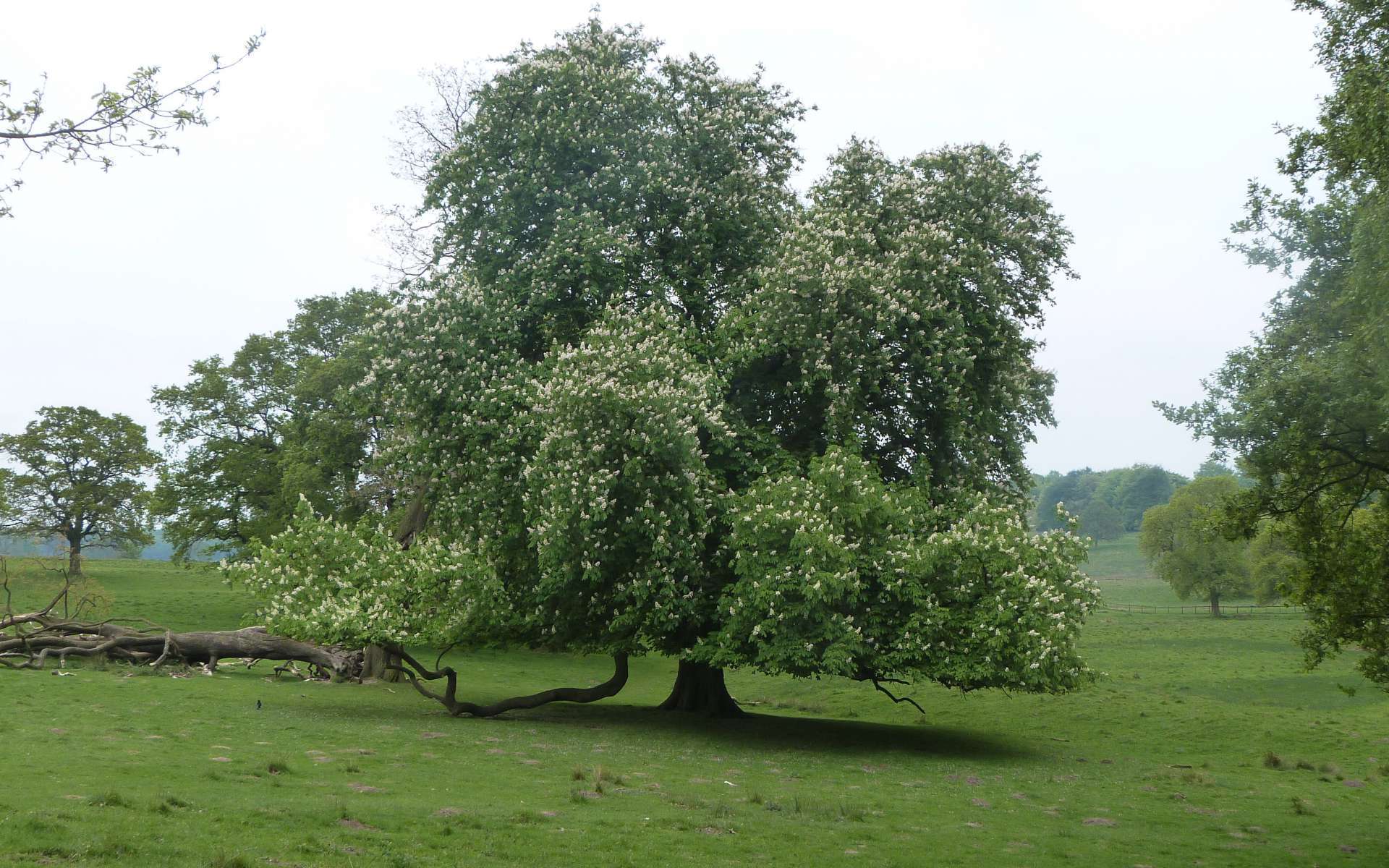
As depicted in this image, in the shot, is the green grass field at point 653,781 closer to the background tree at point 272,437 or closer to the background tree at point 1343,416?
the background tree at point 1343,416

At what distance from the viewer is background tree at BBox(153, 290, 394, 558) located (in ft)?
163

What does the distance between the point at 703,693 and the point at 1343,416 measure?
2040 centimetres

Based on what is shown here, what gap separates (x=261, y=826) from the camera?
1385 centimetres

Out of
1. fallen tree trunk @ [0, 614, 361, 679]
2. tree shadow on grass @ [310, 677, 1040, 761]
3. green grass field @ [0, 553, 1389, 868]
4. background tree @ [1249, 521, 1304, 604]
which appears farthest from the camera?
background tree @ [1249, 521, 1304, 604]

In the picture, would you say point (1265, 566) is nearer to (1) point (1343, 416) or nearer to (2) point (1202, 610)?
(2) point (1202, 610)

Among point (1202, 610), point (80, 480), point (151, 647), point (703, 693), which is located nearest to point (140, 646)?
point (151, 647)

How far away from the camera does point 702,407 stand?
25422 mm

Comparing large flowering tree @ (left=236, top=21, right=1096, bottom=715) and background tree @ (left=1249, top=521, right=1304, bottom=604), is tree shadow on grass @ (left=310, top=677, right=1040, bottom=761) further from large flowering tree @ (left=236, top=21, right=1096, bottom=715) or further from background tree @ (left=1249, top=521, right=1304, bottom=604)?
background tree @ (left=1249, top=521, right=1304, bottom=604)

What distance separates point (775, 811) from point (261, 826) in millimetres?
8233

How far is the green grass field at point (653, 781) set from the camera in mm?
14023

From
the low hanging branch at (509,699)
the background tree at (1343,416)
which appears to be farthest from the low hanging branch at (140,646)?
the background tree at (1343,416)

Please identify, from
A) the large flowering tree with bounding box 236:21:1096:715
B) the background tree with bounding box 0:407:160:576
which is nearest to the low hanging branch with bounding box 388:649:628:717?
the large flowering tree with bounding box 236:21:1096:715

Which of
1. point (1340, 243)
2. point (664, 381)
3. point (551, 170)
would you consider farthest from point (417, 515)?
point (1340, 243)

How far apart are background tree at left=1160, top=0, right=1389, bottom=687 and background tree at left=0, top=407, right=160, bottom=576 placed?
59271mm
